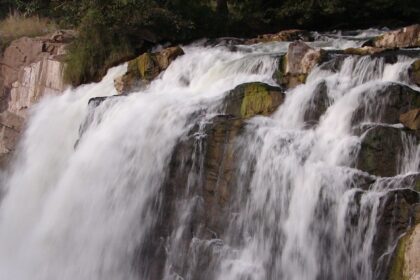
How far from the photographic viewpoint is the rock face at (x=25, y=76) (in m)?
14.1

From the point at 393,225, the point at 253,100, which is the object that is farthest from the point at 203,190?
the point at 393,225

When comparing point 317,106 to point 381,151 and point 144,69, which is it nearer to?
point 381,151

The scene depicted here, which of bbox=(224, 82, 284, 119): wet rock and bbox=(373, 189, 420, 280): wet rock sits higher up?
bbox=(224, 82, 284, 119): wet rock

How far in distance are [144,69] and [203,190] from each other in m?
5.00

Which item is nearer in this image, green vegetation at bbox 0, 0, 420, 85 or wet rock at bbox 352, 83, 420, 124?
wet rock at bbox 352, 83, 420, 124

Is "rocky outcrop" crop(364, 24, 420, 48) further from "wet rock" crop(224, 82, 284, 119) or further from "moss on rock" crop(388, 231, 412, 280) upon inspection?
"moss on rock" crop(388, 231, 412, 280)

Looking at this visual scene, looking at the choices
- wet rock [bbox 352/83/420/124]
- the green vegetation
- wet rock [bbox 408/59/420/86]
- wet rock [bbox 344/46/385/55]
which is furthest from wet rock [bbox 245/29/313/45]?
wet rock [bbox 352/83/420/124]

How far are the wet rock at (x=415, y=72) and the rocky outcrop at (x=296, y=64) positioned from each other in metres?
1.54

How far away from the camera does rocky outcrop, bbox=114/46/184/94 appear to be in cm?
1213

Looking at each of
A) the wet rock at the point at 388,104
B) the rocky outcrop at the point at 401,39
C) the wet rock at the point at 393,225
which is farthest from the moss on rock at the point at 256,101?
the rocky outcrop at the point at 401,39

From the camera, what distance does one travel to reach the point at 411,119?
7293mm

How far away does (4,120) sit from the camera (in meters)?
14.8

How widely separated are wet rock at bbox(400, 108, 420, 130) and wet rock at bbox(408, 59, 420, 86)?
4.16 feet

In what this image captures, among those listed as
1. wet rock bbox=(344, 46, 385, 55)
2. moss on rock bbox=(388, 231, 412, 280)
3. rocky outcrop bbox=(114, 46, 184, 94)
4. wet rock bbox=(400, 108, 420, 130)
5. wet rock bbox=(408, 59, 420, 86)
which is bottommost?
moss on rock bbox=(388, 231, 412, 280)
